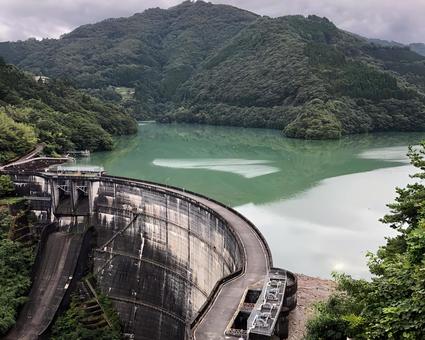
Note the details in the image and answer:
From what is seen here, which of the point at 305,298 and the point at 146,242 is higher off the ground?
the point at 305,298

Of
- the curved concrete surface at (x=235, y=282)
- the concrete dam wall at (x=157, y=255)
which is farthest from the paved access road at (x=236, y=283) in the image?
the concrete dam wall at (x=157, y=255)

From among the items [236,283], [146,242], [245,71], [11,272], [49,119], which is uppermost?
[245,71]

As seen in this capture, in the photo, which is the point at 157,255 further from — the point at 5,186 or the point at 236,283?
the point at 5,186

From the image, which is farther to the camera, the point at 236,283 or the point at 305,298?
the point at 305,298

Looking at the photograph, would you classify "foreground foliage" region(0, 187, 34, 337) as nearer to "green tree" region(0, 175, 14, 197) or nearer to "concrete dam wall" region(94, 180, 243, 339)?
"green tree" region(0, 175, 14, 197)

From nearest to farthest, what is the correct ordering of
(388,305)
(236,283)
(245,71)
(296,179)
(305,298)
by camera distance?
(388,305) < (236,283) < (305,298) < (296,179) < (245,71)

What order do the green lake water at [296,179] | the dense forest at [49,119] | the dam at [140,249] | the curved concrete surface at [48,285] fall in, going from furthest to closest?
the dense forest at [49,119], the green lake water at [296,179], the curved concrete surface at [48,285], the dam at [140,249]

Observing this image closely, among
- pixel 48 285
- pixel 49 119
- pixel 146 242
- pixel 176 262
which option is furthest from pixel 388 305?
pixel 49 119

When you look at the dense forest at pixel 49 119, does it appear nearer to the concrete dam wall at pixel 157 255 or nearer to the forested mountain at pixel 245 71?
the concrete dam wall at pixel 157 255

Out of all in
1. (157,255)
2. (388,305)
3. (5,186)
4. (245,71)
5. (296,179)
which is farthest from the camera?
(245,71)
